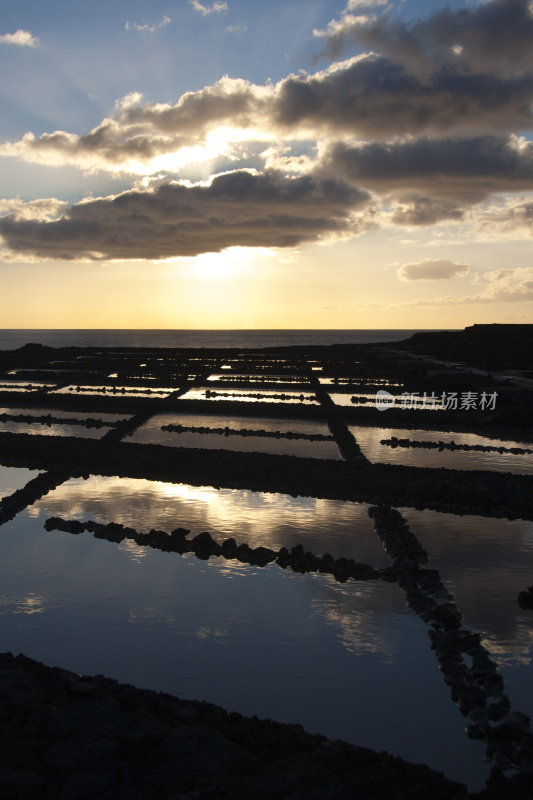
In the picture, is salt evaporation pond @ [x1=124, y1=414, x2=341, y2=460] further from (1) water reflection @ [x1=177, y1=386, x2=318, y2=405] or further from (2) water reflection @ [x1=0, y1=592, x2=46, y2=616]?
(2) water reflection @ [x1=0, y1=592, x2=46, y2=616]

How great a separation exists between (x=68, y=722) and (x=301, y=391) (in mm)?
27438

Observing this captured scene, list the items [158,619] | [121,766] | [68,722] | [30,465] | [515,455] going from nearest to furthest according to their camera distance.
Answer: [121,766] < [68,722] < [158,619] < [30,465] < [515,455]

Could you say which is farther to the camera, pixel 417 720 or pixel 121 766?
A: pixel 417 720

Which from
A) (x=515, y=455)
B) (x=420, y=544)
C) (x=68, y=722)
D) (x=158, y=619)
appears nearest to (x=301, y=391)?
(x=515, y=455)

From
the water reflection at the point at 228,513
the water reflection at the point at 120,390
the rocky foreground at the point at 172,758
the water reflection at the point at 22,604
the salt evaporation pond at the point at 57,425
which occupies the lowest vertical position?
the water reflection at the point at 22,604

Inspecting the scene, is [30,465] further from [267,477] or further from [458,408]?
[458,408]

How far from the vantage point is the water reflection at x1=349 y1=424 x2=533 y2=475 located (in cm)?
1567

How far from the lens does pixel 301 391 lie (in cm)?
3200

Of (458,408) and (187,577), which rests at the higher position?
(458,408)

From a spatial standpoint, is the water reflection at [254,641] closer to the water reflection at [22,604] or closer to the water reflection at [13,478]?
the water reflection at [22,604]

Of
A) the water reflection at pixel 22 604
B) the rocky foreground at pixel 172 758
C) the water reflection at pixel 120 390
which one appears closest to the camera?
the rocky foreground at pixel 172 758
